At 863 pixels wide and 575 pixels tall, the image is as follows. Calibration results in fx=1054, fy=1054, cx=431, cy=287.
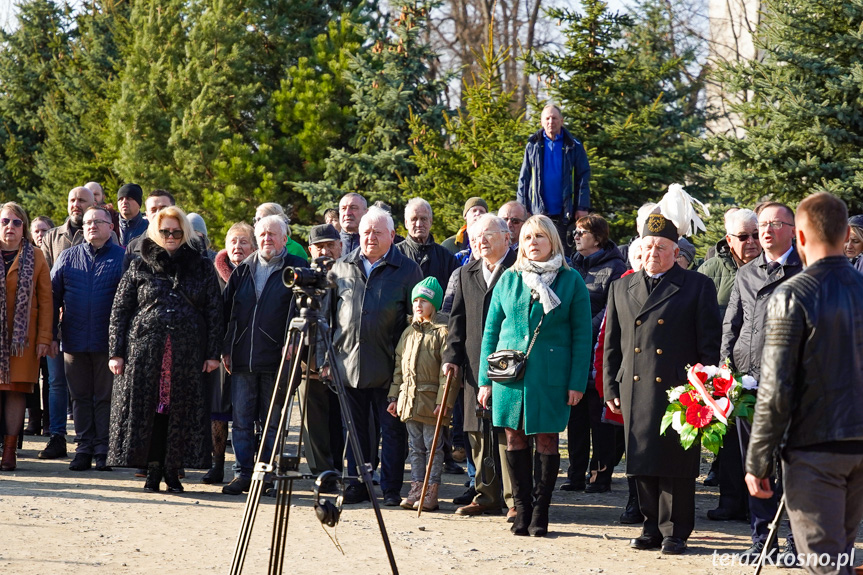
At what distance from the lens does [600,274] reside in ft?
29.3

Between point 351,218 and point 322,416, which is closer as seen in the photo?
point 322,416

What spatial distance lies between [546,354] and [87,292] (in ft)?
15.0

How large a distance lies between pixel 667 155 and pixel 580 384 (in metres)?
9.68

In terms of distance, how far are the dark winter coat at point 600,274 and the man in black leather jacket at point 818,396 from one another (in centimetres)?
441

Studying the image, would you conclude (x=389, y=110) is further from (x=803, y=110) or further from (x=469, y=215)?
(x=469, y=215)

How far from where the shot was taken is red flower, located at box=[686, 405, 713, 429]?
6.28 metres

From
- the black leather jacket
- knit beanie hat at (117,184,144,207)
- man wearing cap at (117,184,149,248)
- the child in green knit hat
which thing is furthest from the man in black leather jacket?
knit beanie hat at (117,184,144,207)

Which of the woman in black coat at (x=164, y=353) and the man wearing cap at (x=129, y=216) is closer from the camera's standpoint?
the woman in black coat at (x=164, y=353)

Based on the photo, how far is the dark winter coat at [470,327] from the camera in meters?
7.77

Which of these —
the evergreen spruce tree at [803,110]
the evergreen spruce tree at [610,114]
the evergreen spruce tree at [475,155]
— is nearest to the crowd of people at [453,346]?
the evergreen spruce tree at [803,110]

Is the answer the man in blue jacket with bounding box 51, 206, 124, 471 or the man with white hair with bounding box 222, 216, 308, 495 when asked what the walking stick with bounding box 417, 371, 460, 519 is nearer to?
the man with white hair with bounding box 222, 216, 308, 495

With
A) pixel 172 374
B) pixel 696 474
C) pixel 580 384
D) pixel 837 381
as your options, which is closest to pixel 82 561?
pixel 172 374

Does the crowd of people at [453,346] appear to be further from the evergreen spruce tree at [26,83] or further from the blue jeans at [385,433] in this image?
the evergreen spruce tree at [26,83]

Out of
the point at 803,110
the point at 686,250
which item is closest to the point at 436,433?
the point at 686,250
